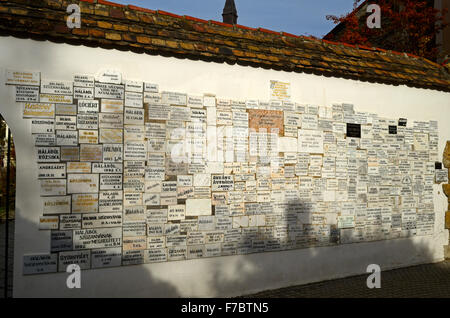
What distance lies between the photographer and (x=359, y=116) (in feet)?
18.9

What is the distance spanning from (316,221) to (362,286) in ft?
3.69

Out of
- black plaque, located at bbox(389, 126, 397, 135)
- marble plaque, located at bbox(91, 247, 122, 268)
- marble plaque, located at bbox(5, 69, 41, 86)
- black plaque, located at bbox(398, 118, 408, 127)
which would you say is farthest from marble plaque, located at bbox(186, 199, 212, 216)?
black plaque, located at bbox(398, 118, 408, 127)

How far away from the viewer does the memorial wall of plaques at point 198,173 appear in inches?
154

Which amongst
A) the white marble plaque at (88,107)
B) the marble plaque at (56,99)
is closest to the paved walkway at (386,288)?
the white marble plaque at (88,107)

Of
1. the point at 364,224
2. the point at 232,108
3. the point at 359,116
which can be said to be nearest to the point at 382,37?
the point at 359,116

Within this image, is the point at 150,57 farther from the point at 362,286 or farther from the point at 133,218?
the point at 362,286

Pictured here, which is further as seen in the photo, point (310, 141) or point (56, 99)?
point (310, 141)

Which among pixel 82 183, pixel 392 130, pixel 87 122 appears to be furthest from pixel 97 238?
pixel 392 130

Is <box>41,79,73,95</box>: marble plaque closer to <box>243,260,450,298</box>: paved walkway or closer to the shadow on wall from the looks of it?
the shadow on wall

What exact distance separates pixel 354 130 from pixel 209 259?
10.1 ft

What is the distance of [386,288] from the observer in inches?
201

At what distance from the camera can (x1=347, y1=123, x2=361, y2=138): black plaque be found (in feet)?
18.6

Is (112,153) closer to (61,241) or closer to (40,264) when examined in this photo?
(61,241)

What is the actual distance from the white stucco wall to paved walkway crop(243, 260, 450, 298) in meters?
0.15
